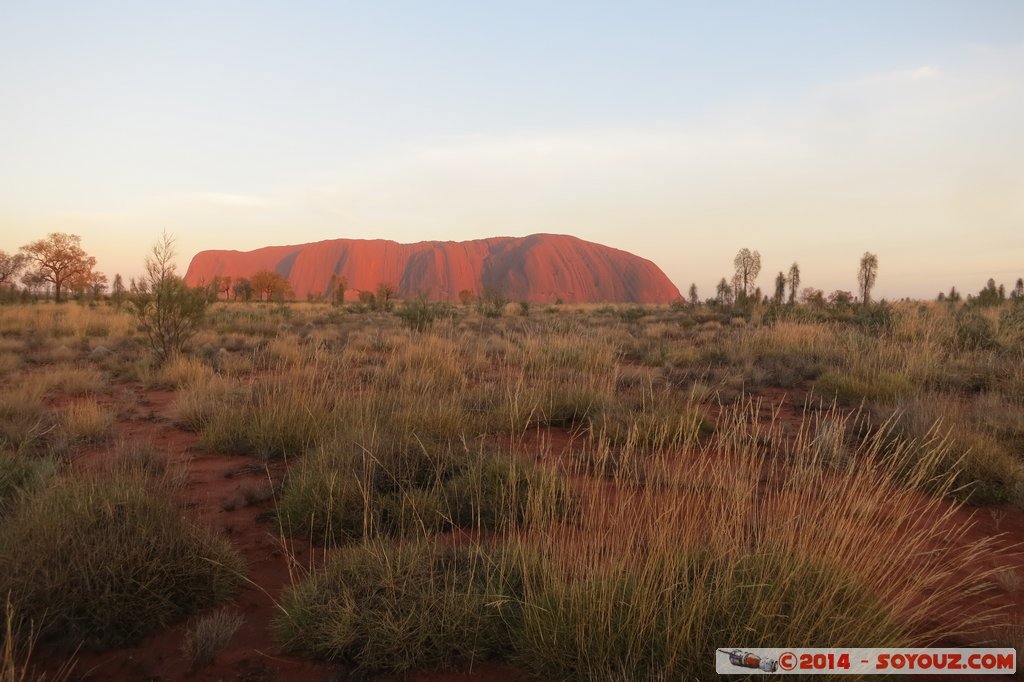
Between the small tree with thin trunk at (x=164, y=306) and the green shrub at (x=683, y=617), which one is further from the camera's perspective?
the small tree with thin trunk at (x=164, y=306)

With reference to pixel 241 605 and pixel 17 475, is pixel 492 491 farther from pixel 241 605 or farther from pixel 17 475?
pixel 17 475

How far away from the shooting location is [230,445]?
18.3 ft

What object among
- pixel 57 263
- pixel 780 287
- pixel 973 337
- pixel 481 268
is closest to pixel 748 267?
pixel 780 287

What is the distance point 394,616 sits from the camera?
251 cm

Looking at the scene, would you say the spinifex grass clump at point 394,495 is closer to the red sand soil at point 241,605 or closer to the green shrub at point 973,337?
the red sand soil at point 241,605

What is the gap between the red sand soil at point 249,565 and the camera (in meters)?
2.40

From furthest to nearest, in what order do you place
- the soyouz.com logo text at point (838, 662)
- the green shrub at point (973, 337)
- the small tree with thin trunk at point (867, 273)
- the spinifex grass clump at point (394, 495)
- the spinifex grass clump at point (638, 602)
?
the small tree with thin trunk at point (867, 273)
the green shrub at point (973, 337)
the spinifex grass clump at point (394, 495)
the spinifex grass clump at point (638, 602)
the soyouz.com logo text at point (838, 662)

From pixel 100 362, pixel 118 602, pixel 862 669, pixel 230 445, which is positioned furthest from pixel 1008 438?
pixel 100 362

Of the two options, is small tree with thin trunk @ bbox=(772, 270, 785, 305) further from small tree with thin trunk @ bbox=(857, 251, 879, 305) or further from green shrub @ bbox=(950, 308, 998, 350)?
green shrub @ bbox=(950, 308, 998, 350)

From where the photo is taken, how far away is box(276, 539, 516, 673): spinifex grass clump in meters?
2.43

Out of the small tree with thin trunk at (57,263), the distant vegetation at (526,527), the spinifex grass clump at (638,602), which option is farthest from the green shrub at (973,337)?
the small tree with thin trunk at (57,263)

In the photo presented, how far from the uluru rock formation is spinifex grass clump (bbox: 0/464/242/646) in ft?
330

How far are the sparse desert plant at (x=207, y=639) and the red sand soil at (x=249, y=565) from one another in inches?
1.5

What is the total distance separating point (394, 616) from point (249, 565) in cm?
133
